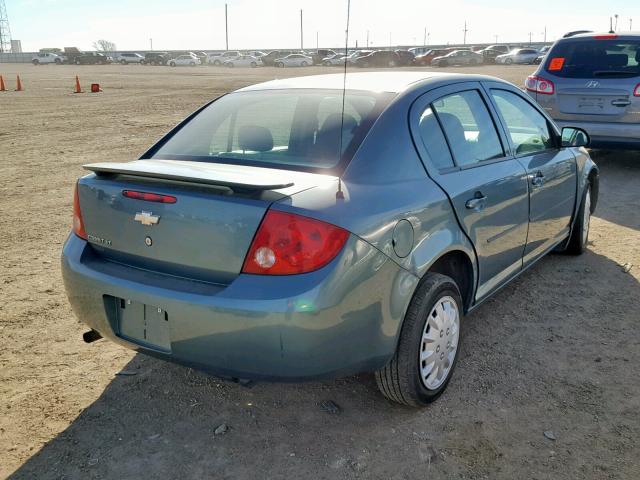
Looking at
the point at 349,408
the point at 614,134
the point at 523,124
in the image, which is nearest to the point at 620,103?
the point at 614,134

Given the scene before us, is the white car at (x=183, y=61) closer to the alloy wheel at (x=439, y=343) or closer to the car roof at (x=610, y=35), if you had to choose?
the car roof at (x=610, y=35)

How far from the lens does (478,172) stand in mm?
3455

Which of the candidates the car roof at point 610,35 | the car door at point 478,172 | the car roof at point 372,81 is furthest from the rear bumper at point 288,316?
the car roof at point 610,35

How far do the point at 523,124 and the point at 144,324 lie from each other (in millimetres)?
2986

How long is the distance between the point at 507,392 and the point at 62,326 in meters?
2.78

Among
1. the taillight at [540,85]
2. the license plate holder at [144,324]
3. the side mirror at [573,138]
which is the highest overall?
the taillight at [540,85]

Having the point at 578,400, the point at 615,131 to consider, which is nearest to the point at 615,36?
the point at 615,131

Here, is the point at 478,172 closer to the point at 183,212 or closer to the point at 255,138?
the point at 255,138

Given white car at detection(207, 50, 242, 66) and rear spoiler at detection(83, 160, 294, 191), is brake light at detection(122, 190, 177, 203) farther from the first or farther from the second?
white car at detection(207, 50, 242, 66)

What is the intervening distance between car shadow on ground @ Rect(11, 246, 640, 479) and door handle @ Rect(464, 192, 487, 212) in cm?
92

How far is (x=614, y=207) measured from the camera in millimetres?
6996

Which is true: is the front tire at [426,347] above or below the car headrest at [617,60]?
below

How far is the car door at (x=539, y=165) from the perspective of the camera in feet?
13.2

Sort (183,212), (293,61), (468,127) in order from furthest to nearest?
(293,61) < (468,127) < (183,212)
